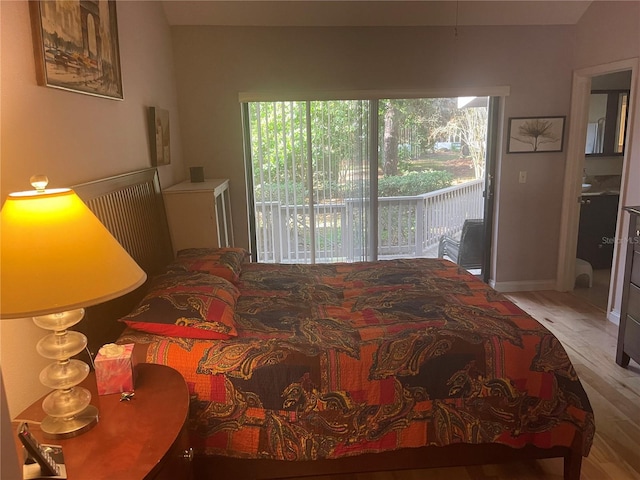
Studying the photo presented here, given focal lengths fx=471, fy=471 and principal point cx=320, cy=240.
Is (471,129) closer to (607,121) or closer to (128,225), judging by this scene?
(607,121)

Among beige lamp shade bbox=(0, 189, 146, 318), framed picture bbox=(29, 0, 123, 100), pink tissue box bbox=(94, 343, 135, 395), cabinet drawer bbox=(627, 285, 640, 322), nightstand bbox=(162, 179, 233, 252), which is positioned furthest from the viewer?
nightstand bbox=(162, 179, 233, 252)

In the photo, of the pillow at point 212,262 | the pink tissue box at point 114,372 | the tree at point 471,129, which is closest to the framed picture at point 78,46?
the pillow at point 212,262

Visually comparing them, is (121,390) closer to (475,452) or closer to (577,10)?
(475,452)

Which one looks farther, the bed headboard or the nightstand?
the nightstand

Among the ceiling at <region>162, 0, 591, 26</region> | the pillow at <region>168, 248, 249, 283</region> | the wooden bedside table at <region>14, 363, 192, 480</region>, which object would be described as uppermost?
the ceiling at <region>162, 0, 591, 26</region>

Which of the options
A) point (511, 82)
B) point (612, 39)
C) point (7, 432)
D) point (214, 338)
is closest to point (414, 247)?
point (511, 82)

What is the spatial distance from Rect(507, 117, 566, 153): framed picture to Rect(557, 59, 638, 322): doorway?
120 millimetres

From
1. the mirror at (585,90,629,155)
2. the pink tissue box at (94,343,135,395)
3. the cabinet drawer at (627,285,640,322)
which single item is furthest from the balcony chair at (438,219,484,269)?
the pink tissue box at (94,343,135,395)

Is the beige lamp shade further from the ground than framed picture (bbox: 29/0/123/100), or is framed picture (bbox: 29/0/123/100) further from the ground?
framed picture (bbox: 29/0/123/100)

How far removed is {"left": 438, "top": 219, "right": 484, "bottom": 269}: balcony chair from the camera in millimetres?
4723

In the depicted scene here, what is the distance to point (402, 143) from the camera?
174 inches

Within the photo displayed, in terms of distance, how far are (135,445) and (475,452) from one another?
1.41 meters

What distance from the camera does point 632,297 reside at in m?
2.91

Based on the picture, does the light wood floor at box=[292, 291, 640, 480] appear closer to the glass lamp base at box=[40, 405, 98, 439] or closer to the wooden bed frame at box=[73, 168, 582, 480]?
the wooden bed frame at box=[73, 168, 582, 480]
